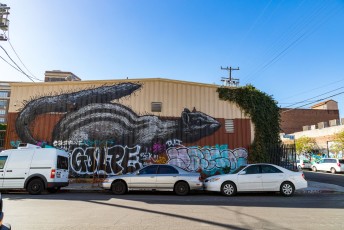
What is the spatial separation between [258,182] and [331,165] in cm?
2029

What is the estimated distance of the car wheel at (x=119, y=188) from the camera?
1229 centimetres

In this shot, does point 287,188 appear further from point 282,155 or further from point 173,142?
point 173,142

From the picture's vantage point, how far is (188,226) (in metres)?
6.32

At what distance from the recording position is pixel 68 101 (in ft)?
59.8

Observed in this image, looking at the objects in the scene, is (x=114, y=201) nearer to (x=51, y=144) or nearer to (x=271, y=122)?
(x=51, y=144)

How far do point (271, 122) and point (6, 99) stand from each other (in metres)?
108

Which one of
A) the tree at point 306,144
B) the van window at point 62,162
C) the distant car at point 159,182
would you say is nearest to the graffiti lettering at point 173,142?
the distant car at point 159,182

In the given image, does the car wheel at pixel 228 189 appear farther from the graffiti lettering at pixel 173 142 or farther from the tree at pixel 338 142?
the tree at pixel 338 142

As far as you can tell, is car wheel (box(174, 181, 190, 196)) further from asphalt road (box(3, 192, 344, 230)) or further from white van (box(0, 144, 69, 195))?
white van (box(0, 144, 69, 195))

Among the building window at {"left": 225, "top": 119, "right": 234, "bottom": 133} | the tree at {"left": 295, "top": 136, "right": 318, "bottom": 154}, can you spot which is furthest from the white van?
the tree at {"left": 295, "top": 136, "right": 318, "bottom": 154}

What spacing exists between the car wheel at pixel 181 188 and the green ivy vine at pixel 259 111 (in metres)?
7.27

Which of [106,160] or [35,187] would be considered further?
[106,160]

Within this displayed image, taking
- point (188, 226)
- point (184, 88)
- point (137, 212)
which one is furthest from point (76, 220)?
point (184, 88)

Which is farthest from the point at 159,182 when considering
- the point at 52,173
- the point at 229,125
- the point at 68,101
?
the point at 68,101
